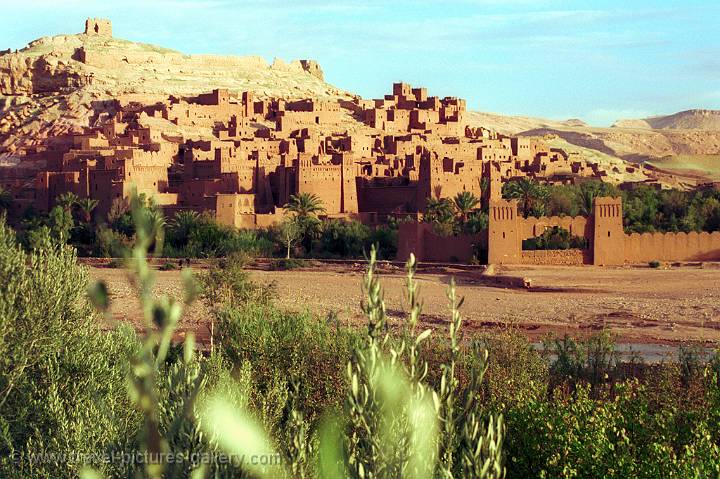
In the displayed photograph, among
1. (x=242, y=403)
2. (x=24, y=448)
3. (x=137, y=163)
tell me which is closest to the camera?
(x=242, y=403)

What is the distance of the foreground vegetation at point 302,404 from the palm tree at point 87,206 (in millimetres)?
23731

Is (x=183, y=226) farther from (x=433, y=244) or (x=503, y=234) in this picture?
(x=503, y=234)

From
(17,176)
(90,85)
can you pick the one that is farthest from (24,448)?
(90,85)

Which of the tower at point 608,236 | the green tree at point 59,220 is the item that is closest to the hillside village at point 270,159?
the green tree at point 59,220

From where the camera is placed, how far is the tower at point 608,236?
27.5m

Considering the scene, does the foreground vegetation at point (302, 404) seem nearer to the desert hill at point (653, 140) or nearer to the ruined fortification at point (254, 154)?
the ruined fortification at point (254, 154)

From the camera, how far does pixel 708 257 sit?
28.8 meters

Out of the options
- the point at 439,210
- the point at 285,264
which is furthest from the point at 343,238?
the point at 439,210

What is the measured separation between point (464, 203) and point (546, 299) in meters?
9.18

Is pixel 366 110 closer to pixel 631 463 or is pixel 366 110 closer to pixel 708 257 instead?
pixel 708 257

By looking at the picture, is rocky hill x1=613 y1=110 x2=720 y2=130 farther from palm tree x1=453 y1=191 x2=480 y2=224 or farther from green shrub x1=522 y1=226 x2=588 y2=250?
green shrub x1=522 y1=226 x2=588 y2=250

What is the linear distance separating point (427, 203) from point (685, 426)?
25068 millimetres

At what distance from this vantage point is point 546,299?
81.2ft

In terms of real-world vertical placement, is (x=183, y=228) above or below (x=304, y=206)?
below
